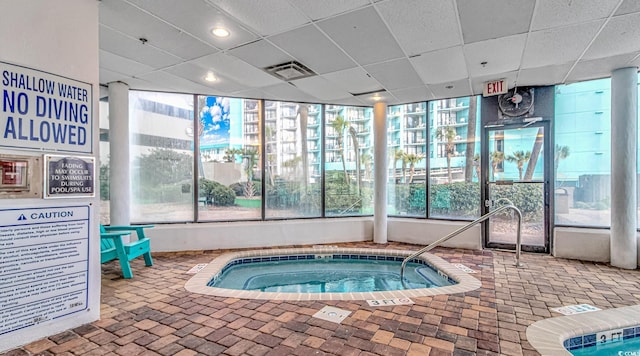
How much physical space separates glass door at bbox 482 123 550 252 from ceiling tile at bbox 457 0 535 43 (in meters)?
2.66

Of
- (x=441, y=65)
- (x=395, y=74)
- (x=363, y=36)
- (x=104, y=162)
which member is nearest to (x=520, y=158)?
(x=441, y=65)

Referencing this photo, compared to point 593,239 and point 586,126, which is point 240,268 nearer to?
point 593,239

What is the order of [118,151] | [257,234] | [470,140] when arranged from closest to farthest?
[118,151] → [257,234] → [470,140]

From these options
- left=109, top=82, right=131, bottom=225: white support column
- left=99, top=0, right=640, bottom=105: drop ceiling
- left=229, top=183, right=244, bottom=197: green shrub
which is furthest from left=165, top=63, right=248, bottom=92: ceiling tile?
left=229, top=183, right=244, bottom=197: green shrub

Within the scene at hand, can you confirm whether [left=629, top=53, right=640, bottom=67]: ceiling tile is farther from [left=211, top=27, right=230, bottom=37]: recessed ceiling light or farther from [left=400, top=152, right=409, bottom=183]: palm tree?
[left=211, top=27, right=230, bottom=37]: recessed ceiling light

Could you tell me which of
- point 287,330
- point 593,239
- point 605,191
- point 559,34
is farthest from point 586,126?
point 287,330

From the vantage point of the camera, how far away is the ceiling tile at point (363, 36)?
2807 millimetres

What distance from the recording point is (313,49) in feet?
11.3

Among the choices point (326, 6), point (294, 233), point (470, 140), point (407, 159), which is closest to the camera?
point (326, 6)

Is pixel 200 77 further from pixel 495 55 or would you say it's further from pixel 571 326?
pixel 571 326

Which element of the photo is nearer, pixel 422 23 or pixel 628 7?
pixel 628 7

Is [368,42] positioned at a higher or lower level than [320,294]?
higher

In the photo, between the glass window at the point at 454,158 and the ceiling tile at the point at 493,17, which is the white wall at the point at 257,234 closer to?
the glass window at the point at 454,158

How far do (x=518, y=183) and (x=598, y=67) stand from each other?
195 cm
